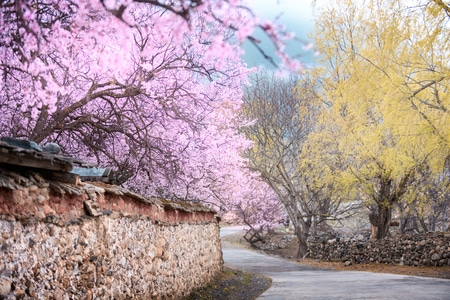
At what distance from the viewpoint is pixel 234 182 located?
847 inches

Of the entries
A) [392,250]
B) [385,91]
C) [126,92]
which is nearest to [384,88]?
[385,91]

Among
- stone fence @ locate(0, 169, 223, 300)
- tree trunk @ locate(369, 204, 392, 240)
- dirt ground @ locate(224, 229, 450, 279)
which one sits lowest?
dirt ground @ locate(224, 229, 450, 279)

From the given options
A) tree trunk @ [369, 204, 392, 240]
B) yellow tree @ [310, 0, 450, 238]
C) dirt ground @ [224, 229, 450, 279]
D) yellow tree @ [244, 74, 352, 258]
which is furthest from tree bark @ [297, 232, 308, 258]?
tree trunk @ [369, 204, 392, 240]

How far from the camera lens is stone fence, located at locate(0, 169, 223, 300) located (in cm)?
468

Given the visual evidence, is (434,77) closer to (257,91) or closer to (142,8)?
(142,8)

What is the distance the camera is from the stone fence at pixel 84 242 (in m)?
4.68

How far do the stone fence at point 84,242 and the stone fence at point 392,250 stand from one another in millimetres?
12082

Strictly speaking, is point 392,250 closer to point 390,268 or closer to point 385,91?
point 390,268

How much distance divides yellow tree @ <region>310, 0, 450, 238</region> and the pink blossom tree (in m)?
3.57

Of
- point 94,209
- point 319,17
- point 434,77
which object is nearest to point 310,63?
point 319,17

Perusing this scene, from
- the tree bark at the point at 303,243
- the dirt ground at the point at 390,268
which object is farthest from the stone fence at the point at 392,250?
the tree bark at the point at 303,243

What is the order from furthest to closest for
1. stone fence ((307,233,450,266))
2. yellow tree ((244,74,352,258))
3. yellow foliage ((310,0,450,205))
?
yellow tree ((244,74,352,258)), stone fence ((307,233,450,266)), yellow foliage ((310,0,450,205))

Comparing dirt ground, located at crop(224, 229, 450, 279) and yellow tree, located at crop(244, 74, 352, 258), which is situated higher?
yellow tree, located at crop(244, 74, 352, 258)

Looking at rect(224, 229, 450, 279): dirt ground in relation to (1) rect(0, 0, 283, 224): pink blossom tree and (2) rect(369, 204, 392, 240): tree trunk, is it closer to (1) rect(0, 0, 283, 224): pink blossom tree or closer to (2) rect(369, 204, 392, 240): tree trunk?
(2) rect(369, 204, 392, 240): tree trunk
